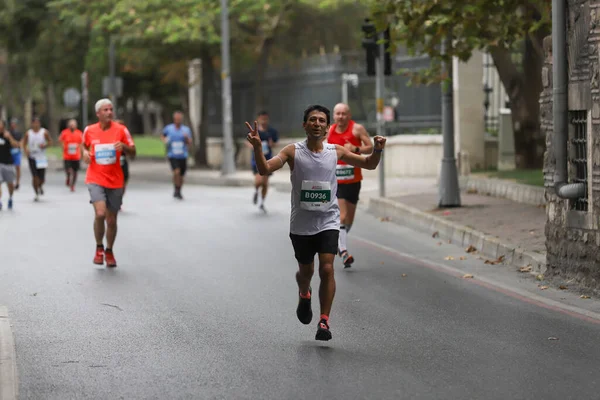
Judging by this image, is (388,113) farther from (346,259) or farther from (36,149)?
(346,259)

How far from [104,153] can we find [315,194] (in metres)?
5.07

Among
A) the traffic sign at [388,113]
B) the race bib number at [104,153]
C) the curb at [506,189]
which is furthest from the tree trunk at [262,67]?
the race bib number at [104,153]

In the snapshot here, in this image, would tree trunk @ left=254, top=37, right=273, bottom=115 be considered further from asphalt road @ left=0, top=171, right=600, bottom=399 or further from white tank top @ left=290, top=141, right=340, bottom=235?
white tank top @ left=290, top=141, right=340, bottom=235

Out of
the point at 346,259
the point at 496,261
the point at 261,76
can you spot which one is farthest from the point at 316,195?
the point at 261,76

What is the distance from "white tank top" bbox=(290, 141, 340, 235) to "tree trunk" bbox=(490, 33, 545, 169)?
1427 centimetres

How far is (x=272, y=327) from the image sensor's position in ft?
30.5

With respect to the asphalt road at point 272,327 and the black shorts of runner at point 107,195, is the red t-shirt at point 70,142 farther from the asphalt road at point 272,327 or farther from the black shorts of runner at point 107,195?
the black shorts of runner at point 107,195

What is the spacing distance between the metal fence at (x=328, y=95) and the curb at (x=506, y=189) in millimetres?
6827

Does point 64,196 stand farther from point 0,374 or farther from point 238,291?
point 0,374

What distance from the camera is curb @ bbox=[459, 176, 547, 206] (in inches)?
742

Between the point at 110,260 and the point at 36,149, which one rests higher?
the point at 36,149

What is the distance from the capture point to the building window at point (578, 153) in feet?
38.7

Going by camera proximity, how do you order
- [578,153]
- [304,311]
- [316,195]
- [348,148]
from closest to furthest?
[316,195]
[304,311]
[578,153]
[348,148]

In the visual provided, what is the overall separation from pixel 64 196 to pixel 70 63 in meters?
18.9
